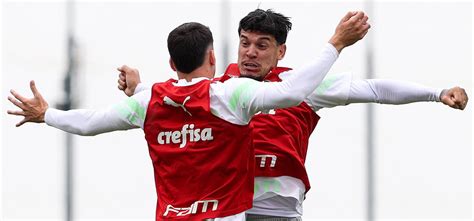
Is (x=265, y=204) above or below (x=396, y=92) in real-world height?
below

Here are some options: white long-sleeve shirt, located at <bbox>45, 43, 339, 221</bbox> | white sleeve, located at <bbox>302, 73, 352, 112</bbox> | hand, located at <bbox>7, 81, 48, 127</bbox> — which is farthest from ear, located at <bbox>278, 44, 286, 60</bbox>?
hand, located at <bbox>7, 81, 48, 127</bbox>

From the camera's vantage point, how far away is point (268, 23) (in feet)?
20.7

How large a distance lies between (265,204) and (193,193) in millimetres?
500

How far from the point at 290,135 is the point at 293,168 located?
17 centimetres

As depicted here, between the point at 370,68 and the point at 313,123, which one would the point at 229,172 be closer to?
the point at 313,123

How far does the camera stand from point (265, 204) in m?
6.32

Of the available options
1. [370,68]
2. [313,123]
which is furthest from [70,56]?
[313,123]

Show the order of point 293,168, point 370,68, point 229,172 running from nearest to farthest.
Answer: point 229,172 < point 293,168 < point 370,68

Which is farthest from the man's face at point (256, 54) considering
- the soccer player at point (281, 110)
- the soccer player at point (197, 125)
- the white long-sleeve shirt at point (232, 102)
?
the white long-sleeve shirt at point (232, 102)

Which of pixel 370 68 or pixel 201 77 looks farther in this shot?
pixel 370 68

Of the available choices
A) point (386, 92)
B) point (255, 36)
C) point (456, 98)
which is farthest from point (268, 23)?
point (456, 98)

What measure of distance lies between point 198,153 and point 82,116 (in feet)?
2.16

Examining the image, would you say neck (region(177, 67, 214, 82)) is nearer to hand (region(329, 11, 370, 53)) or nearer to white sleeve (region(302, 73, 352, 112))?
white sleeve (region(302, 73, 352, 112))

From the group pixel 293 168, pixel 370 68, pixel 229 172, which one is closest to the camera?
pixel 229 172
